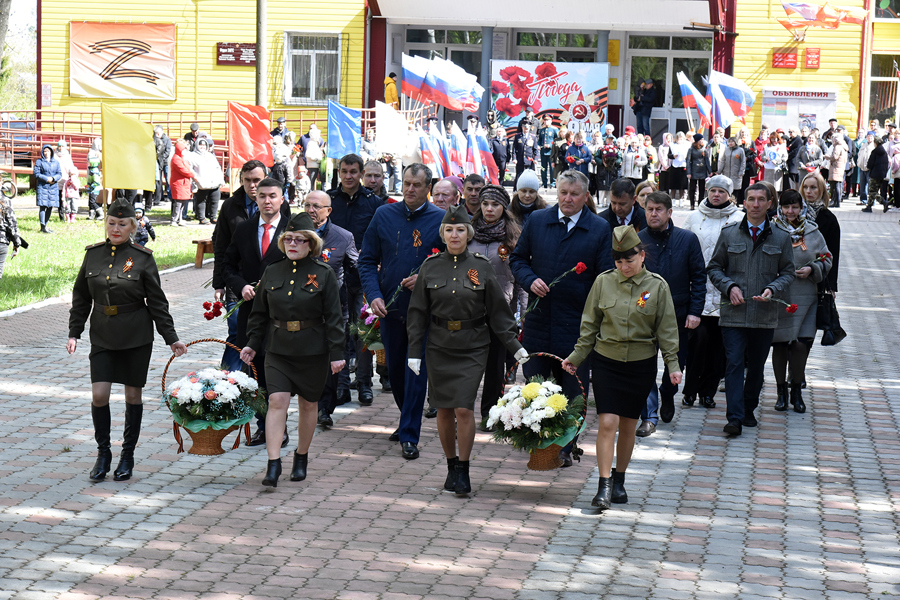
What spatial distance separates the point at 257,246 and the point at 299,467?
181 cm

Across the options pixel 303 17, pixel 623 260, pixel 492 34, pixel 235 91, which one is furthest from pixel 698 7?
pixel 623 260

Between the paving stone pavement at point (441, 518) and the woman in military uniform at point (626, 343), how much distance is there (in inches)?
18.9

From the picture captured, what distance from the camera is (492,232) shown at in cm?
911

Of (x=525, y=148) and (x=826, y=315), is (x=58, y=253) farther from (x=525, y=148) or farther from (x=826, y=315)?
(x=826, y=315)

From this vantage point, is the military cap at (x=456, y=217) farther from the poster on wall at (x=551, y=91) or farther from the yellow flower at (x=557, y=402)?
the poster on wall at (x=551, y=91)

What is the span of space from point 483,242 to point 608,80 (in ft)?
87.0

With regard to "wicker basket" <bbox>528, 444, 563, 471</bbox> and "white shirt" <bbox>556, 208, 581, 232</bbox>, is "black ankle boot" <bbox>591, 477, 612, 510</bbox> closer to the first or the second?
"wicker basket" <bbox>528, 444, 563, 471</bbox>

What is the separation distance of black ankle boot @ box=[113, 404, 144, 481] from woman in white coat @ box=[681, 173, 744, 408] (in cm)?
454

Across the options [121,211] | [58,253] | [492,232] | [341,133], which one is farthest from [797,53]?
[121,211]

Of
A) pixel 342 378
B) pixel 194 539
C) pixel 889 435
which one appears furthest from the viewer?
pixel 342 378

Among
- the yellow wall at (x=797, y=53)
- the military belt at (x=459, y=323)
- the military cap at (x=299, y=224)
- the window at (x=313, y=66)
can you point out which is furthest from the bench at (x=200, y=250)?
the yellow wall at (x=797, y=53)

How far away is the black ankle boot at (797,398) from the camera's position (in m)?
9.70

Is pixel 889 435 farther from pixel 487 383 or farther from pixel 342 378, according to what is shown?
pixel 342 378

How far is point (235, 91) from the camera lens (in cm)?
3388
